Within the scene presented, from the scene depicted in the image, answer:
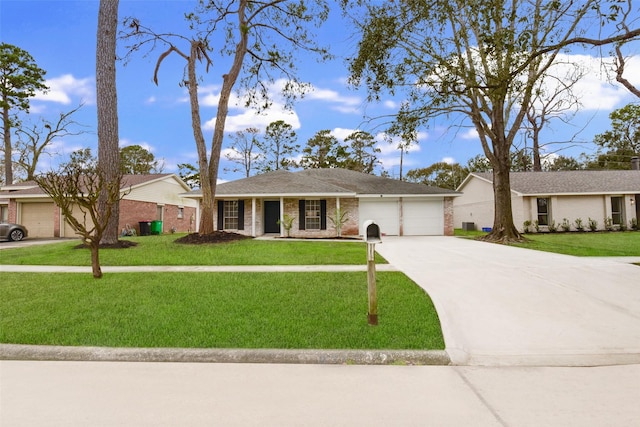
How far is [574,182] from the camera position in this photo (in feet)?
78.4

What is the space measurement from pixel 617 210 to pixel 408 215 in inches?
592

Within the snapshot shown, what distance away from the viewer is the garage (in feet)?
64.6

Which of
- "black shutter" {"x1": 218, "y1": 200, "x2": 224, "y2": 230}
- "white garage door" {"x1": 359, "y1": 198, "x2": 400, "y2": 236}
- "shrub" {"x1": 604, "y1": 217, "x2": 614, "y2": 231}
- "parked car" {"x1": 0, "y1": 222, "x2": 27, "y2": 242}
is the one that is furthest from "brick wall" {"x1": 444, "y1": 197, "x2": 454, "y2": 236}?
"parked car" {"x1": 0, "y1": 222, "x2": 27, "y2": 242}

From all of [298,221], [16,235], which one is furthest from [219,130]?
[16,235]

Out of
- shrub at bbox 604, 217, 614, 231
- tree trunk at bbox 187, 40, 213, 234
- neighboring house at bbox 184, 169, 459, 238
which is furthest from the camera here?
shrub at bbox 604, 217, 614, 231

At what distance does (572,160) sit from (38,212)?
Answer: 201 feet

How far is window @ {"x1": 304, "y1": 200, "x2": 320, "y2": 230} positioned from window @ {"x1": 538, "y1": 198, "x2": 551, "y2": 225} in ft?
49.1

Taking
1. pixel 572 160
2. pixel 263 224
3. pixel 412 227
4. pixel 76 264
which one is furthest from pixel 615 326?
pixel 572 160

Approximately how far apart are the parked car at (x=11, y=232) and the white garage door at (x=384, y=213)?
1922 cm

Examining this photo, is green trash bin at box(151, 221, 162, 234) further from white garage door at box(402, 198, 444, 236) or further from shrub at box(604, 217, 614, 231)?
shrub at box(604, 217, 614, 231)

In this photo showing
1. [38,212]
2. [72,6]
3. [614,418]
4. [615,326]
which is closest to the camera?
[614,418]

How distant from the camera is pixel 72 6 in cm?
1170

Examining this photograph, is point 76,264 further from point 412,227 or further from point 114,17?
point 412,227

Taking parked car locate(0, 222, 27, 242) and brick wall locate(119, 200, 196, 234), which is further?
brick wall locate(119, 200, 196, 234)
